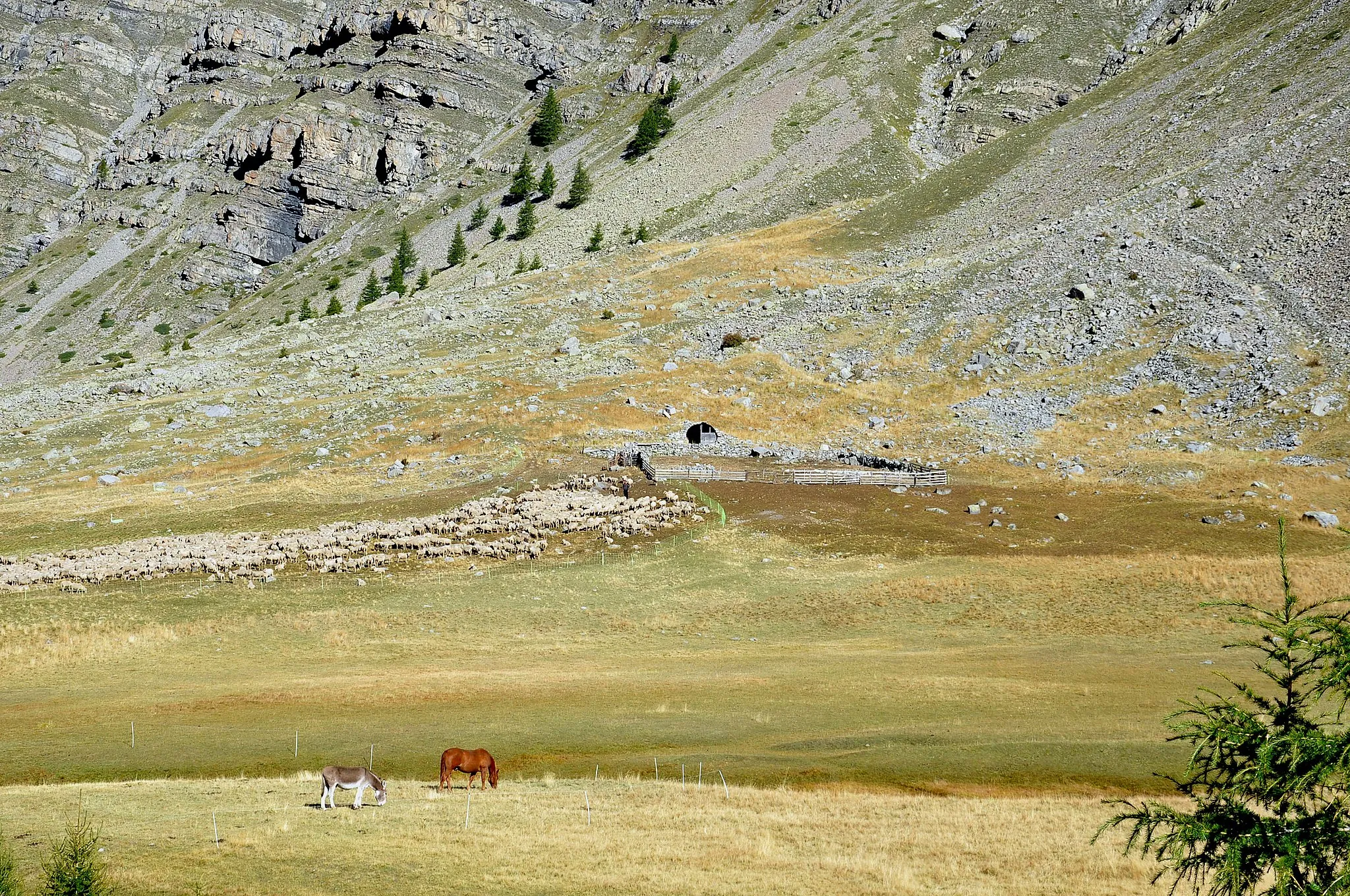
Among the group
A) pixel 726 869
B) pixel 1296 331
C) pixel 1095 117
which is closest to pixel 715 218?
pixel 1095 117

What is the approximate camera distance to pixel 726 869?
1786 centimetres

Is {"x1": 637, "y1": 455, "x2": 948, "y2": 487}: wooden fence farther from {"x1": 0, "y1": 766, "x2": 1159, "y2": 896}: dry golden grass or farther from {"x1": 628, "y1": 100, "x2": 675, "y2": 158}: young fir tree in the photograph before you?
{"x1": 628, "y1": 100, "x2": 675, "y2": 158}: young fir tree

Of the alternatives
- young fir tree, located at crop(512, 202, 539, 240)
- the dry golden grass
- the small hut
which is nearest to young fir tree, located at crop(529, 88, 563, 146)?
young fir tree, located at crop(512, 202, 539, 240)

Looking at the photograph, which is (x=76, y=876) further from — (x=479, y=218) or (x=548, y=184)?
(x=479, y=218)

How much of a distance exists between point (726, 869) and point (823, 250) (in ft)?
298

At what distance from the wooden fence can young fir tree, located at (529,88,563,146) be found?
133m

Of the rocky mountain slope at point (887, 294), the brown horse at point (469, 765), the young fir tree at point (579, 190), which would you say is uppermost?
the young fir tree at point (579, 190)

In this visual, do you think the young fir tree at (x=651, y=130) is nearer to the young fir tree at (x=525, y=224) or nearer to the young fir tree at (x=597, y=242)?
the young fir tree at (x=525, y=224)

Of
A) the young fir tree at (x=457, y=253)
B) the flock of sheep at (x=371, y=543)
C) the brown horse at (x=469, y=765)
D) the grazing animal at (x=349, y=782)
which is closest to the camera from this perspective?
the grazing animal at (x=349, y=782)

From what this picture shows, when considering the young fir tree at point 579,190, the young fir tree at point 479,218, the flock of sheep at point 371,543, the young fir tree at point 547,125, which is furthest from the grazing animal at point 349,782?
the young fir tree at point 547,125

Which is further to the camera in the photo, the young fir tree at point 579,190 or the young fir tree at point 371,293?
the young fir tree at point 579,190

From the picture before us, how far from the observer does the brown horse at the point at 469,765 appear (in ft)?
75.7

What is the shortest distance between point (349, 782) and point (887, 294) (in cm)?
7500

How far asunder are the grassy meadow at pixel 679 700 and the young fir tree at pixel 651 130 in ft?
357
